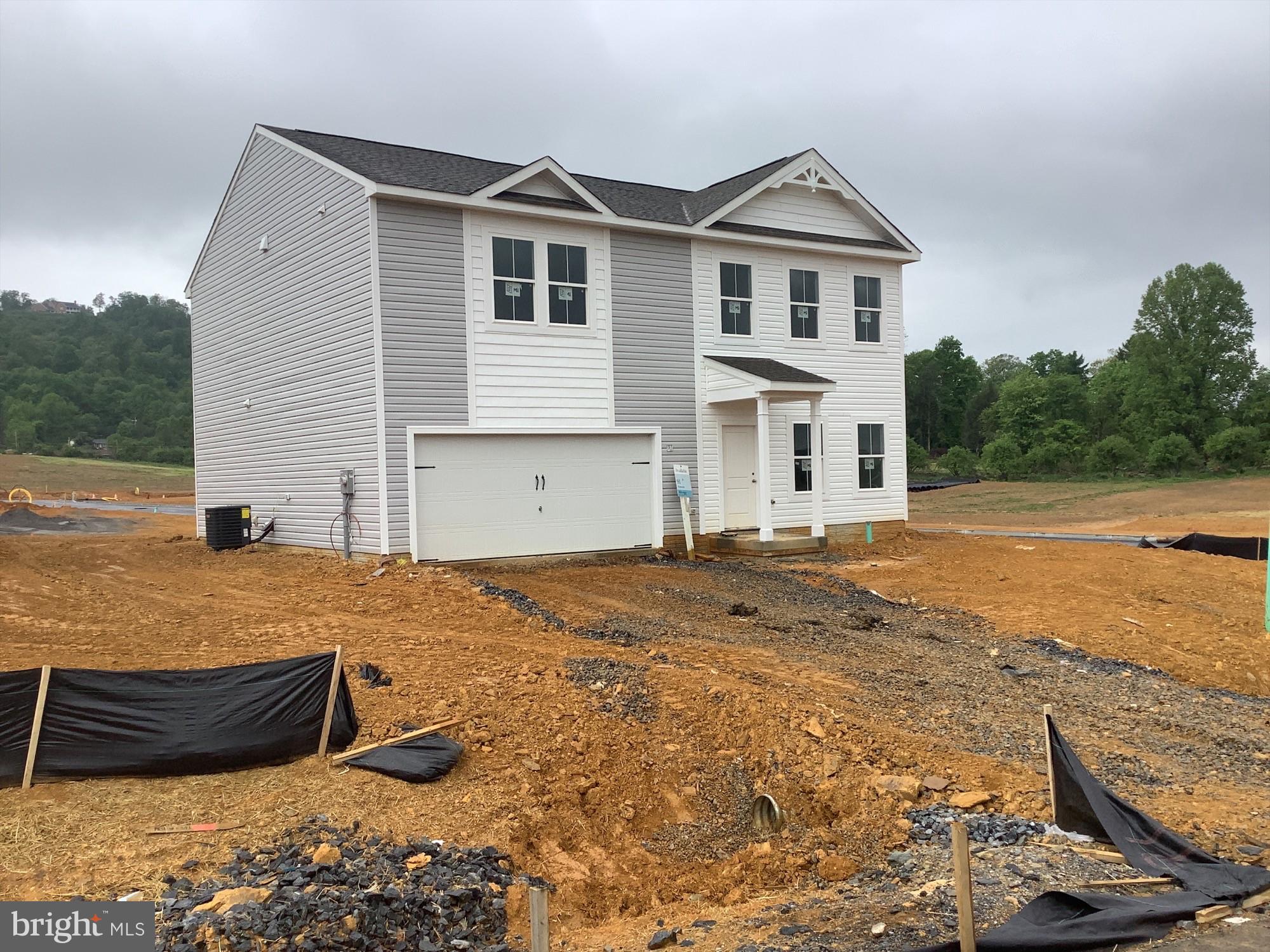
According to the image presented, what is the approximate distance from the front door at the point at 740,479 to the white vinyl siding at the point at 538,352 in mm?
2835

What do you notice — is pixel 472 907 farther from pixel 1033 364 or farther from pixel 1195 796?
pixel 1033 364

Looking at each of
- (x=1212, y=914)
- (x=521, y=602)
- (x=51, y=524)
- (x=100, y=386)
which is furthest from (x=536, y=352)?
(x=100, y=386)

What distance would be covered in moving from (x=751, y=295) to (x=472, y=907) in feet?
49.7

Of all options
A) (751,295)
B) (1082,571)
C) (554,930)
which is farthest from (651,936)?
(751,295)

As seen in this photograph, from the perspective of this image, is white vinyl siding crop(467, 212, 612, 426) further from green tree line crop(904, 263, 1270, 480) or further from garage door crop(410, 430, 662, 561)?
green tree line crop(904, 263, 1270, 480)

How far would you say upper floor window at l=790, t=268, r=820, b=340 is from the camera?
1942 cm

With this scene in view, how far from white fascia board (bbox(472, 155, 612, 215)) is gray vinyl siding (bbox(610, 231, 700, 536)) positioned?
2.84ft

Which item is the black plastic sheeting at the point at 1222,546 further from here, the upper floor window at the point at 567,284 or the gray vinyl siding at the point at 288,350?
the gray vinyl siding at the point at 288,350

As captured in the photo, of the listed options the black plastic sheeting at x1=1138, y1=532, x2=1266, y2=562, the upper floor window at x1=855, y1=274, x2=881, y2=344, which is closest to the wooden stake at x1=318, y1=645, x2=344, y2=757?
the upper floor window at x1=855, y1=274, x2=881, y2=344

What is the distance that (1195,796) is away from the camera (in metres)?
7.14

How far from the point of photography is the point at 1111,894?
17.4 ft

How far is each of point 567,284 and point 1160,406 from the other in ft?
167

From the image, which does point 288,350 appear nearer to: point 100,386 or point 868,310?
point 868,310

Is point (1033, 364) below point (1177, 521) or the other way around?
the other way around
